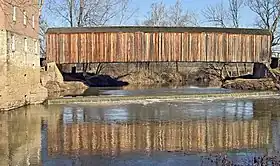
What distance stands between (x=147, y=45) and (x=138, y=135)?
26563 mm

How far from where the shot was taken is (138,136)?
16141 mm

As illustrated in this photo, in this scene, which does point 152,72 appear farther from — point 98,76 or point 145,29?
point 145,29

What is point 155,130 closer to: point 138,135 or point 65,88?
point 138,135

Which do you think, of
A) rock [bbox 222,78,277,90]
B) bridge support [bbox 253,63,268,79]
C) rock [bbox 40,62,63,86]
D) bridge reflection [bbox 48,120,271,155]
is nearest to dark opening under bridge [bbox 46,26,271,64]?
rock [bbox 40,62,63,86]

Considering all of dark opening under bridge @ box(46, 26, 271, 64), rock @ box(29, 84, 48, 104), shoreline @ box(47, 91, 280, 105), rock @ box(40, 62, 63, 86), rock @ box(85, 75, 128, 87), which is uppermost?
dark opening under bridge @ box(46, 26, 271, 64)

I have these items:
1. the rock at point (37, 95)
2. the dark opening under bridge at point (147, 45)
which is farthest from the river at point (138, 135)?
the dark opening under bridge at point (147, 45)

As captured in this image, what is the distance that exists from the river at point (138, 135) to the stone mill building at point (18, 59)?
1.27 meters

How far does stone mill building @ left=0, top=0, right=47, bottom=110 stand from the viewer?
2442 cm

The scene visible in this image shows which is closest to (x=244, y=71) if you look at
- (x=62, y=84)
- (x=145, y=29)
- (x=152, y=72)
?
(x=152, y=72)

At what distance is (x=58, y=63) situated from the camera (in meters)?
41.7

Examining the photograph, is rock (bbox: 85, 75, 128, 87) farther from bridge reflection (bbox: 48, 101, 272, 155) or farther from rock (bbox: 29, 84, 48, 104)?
bridge reflection (bbox: 48, 101, 272, 155)

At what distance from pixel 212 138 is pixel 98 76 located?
40.5 metres

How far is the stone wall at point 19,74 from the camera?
24.4m

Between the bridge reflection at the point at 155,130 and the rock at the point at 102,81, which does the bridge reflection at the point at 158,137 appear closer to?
the bridge reflection at the point at 155,130
